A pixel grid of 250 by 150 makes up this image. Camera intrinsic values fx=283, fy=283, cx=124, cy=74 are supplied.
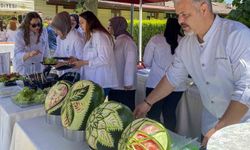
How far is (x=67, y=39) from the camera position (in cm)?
264

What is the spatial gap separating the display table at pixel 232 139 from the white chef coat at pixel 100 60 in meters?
1.67

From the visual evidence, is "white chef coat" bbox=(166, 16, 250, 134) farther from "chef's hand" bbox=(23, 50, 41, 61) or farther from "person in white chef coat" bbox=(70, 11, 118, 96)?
"chef's hand" bbox=(23, 50, 41, 61)

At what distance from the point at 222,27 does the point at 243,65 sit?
0.21 m

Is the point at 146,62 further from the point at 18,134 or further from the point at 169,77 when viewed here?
the point at 18,134

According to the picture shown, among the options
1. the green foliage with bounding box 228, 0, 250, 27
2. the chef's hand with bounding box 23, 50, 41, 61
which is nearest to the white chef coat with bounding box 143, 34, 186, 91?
the green foliage with bounding box 228, 0, 250, 27

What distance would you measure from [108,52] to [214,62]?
1.17 meters

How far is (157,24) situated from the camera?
1133 cm

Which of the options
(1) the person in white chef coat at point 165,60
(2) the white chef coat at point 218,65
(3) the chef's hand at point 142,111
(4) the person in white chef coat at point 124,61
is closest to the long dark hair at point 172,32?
(1) the person in white chef coat at point 165,60

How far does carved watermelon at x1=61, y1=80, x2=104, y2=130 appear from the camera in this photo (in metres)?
1.06

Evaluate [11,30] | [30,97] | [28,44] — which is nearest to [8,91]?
[30,97]

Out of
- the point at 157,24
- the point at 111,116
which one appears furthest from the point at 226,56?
the point at 157,24

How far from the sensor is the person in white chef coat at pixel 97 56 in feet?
7.18

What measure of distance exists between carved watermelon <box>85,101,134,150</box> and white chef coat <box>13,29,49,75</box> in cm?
195

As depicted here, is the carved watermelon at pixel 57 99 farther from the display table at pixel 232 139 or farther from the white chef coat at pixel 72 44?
the white chef coat at pixel 72 44
